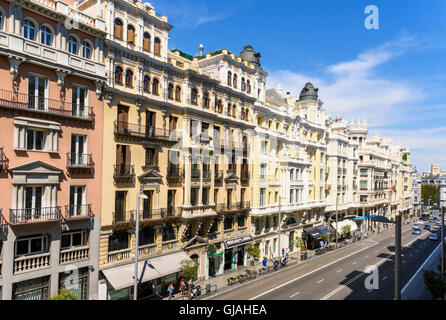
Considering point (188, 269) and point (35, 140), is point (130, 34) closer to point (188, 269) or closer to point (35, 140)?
point (35, 140)

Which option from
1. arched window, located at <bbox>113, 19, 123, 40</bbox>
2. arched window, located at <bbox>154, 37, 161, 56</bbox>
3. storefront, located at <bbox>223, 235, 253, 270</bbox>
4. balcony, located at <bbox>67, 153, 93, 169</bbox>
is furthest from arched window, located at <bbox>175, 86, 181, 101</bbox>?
storefront, located at <bbox>223, 235, 253, 270</bbox>

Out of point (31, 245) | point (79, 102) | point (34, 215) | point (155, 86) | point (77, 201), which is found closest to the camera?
point (34, 215)

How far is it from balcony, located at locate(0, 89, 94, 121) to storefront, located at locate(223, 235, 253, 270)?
23.0 metres

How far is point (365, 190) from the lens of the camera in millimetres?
82000

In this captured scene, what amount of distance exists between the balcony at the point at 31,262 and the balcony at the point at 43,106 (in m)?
10.4

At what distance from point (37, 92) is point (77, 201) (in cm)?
892

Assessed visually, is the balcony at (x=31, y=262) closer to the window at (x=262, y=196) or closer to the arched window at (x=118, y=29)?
the arched window at (x=118, y=29)

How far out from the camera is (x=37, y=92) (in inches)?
877

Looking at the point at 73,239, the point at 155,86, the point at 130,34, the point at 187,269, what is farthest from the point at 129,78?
the point at 187,269

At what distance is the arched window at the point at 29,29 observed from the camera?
2164cm

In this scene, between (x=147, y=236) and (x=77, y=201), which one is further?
(x=147, y=236)

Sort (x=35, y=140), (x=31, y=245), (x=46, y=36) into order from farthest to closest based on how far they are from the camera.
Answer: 1. (x=46, y=36)
2. (x=35, y=140)
3. (x=31, y=245)

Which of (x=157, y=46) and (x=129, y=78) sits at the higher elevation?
(x=157, y=46)

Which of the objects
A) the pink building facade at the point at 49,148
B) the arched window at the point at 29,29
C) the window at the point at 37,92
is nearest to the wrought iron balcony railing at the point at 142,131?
the pink building facade at the point at 49,148
